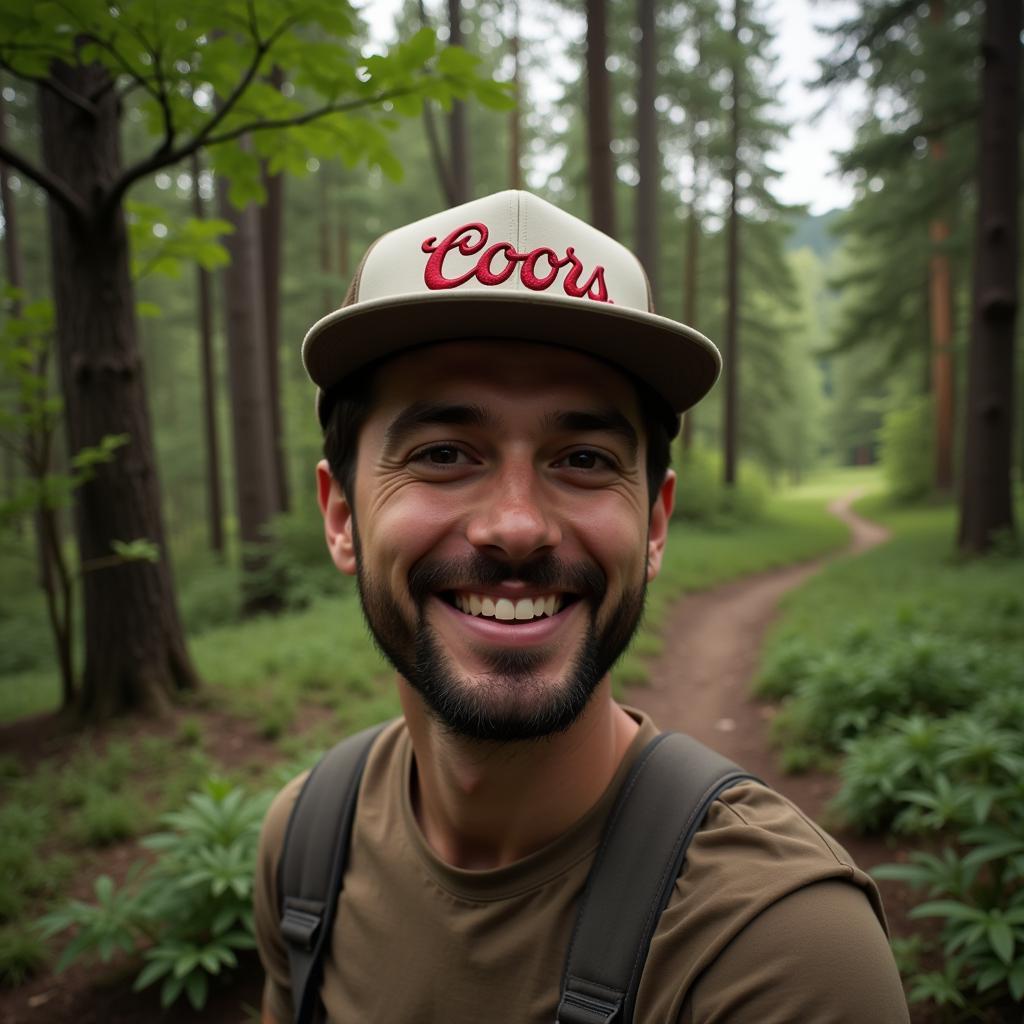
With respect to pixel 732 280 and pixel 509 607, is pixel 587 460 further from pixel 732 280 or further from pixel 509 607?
pixel 732 280

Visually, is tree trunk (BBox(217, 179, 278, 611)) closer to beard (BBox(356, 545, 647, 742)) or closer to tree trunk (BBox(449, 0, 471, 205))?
tree trunk (BBox(449, 0, 471, 205))

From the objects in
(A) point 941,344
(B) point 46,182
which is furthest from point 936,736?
(A) point 941,344

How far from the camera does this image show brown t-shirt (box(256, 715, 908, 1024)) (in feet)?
3.77

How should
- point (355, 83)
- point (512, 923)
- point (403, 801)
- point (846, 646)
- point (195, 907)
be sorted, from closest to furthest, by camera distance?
point (512, 923), point (403, 801), point (195, 907), point (355, 83), point (846, 646)

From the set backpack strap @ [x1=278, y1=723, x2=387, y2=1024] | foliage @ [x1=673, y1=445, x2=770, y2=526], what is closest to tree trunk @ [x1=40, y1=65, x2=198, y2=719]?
backpack strap @ [x1=278, y1=723, x2=387, y2=1024]

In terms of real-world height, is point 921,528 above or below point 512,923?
below

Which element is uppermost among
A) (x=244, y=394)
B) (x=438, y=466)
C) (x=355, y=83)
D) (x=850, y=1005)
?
(x=355, y=83)

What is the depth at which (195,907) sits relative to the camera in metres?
2.96

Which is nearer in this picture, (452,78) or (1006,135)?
(452,78)

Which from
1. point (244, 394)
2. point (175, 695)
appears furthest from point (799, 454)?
point (175, 695)

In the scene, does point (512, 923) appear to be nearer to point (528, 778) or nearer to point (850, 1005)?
point (528, 778)

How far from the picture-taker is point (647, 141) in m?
13.0

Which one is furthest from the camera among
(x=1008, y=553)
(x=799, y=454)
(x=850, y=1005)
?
(x=799, y=454)

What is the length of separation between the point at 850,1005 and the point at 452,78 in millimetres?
3656
